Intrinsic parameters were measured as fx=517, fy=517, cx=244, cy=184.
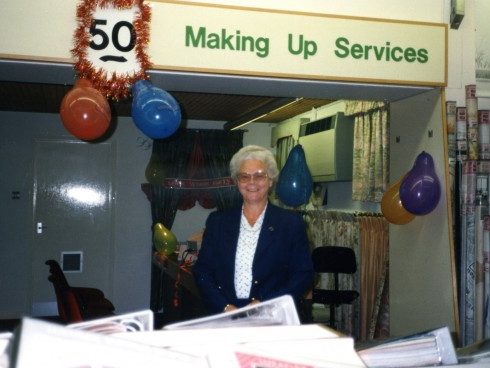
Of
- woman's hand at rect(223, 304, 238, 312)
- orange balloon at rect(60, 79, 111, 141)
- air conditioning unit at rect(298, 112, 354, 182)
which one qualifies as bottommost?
woman's hand at rect(223, 304, 238, 312)

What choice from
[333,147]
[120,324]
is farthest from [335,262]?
[120,324]

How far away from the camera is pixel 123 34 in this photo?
251 centimetres

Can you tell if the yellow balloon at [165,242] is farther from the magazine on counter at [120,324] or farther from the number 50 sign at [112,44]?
the magazine on counter at [120,324]

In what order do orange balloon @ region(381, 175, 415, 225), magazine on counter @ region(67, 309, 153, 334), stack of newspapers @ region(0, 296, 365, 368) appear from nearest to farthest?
stack of newspapers @ region(0, 296, 365, 368)
magazine on counter @ region(67, 309, 153, 334)
orange balloon @ region(381, 175, 415, 225)

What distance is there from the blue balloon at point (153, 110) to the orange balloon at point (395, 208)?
1.37 metres

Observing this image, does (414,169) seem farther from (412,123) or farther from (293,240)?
(293,240)

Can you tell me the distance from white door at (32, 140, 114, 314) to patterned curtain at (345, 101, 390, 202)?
11.7ft

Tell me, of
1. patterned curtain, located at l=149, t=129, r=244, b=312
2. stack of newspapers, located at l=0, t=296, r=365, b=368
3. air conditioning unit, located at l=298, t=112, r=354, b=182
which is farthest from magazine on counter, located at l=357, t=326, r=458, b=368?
patterned curtain, located at l=149, t=129, r=244, b=312

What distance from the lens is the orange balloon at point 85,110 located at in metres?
2.38

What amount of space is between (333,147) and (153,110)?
130 inches

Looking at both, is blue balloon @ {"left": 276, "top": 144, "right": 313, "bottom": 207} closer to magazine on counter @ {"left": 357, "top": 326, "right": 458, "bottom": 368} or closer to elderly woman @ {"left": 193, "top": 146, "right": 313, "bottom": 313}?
elderly woman @ {"left": 193, "top": 146, "right": 313, "bottom": 313}

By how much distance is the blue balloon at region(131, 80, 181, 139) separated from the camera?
2.41 metres

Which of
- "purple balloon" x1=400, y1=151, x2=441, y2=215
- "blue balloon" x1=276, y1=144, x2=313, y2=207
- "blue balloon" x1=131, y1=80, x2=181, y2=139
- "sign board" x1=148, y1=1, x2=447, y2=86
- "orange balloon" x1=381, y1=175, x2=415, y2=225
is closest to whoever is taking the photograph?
"blue balloon" x1=131, y1=80, x2=181, y2=139

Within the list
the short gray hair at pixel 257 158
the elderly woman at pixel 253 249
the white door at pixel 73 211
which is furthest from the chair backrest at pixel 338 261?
the white door at pixel 73 211
